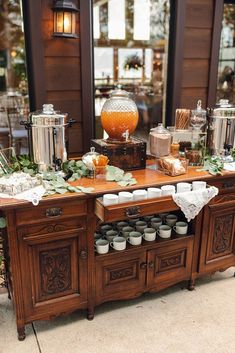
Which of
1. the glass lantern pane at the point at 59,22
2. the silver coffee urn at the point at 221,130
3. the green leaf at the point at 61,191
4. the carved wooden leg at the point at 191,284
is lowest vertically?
the carved wooden leg at the point at 191,284

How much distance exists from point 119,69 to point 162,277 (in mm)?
4492

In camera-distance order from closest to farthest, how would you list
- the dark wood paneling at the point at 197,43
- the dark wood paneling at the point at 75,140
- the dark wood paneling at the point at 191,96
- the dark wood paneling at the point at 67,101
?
the dark wood paneling at the point at 67,101, the dark wood paneling at the point at 75,140, the dark wood paneling at the point at 197,43, the dark wood paneling at the point at 191,96

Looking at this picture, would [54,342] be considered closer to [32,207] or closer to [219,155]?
[32,207]

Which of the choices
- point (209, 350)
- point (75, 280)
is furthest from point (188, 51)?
point (209, 350)

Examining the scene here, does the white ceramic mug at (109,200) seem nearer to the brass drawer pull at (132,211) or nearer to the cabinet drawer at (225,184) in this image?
the brass drawer pull at (132,211)

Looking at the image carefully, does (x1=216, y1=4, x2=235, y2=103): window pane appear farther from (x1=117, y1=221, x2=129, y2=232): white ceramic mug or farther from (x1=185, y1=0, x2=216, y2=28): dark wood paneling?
(x1=117, y1=221, x2=129, y2=232): white ceramic mug

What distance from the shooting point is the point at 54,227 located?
1.82 metres

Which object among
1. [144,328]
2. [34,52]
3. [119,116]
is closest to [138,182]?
[119,116]

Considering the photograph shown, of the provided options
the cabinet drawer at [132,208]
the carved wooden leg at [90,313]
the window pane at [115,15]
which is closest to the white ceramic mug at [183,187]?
the cabinet drawer at [132,208]

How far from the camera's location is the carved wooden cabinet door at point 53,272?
5.94 ft

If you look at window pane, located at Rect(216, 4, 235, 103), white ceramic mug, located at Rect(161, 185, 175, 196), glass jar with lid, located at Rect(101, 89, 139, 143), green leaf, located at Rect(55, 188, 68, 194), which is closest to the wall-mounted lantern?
glass jar with lid, located at Rect(101, 89, 139, 143)

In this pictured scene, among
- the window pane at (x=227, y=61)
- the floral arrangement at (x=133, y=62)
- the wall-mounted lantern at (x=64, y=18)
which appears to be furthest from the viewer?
the floral arrangement at (x=133, y=62)

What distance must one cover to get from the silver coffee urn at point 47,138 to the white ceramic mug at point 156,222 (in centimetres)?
75

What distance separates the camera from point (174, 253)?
2207mm
